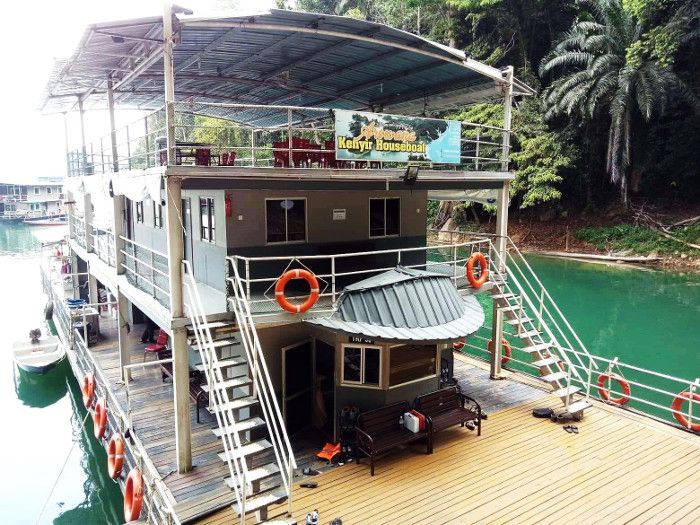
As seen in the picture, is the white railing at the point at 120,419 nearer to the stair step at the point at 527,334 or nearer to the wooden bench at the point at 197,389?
the wooden bench at the point at 197,389

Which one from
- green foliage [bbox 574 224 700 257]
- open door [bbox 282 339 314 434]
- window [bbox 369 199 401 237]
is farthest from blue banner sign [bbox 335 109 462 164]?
green foliage [bbox 574 224 700 257]

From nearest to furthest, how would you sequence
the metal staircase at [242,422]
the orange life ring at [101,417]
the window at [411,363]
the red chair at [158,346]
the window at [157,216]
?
the metal staircase at [242,422]
the window at [411,363]
the orange life ring at [101,417]
the red chair at [158,346]
the window at [157,216]

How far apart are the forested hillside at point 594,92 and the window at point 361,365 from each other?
99.8 feet

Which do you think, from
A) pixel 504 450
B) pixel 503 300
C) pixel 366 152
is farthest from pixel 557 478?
pixel 366 152

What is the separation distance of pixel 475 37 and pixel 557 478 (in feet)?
135

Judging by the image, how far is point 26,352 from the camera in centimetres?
1936

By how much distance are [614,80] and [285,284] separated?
1348 inches

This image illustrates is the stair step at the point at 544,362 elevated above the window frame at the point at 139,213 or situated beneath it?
situated beneath

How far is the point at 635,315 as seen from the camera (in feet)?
84.7

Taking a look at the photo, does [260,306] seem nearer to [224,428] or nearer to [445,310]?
[224,428]

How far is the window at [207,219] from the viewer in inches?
451

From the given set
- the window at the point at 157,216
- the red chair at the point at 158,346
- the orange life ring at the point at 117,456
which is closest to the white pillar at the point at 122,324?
the red chair at the point at 158,346

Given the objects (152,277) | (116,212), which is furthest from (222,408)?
(116,212)

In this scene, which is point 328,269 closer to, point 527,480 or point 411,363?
point 411,363
